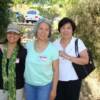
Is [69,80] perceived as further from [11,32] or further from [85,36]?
[85,36]

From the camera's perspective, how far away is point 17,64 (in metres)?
5.20

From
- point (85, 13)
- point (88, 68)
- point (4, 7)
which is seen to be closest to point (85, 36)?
point (85, 13)

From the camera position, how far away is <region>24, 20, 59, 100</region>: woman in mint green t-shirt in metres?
5.17

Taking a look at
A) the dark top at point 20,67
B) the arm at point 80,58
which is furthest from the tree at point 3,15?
the dark top at point 20,67

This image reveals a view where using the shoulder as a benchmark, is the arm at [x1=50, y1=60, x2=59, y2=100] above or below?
below

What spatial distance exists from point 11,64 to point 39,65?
0.36 meters

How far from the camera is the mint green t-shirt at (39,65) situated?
5160 millimetres

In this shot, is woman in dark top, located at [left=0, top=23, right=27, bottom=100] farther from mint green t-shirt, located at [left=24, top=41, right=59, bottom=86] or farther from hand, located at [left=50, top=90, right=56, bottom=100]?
hand, located at [left=50, top=90, right=56, bottom=100]

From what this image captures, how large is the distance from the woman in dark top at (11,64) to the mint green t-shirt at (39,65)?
0.28 ft

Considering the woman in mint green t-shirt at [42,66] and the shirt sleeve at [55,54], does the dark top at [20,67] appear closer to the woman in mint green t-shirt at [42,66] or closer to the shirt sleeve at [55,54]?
the woman in mint green t-shirt at [42,66]

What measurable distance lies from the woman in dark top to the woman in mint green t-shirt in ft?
0.31

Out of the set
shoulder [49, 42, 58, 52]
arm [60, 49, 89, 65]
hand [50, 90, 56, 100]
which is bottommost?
hand [50, 90, 56, 100]

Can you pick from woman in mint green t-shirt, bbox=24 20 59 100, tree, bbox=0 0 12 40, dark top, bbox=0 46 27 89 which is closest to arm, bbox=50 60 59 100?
woman in mint green t-shirt, bbox=24 20 59 100

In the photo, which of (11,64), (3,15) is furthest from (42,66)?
(3,15)
